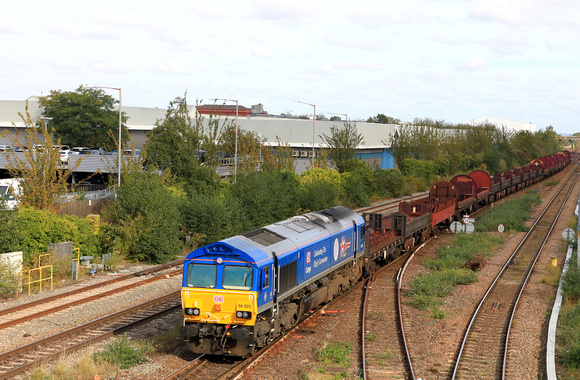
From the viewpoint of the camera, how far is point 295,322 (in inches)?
696

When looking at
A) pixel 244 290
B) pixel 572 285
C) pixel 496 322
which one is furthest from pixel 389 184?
pixel 244 290

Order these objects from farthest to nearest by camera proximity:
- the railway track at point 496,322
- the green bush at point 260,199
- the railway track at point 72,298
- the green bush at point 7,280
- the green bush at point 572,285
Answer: the green bush at point 260,199 < the green bush at point 572,285 < the green bush at point 7,280 < the railway track at point 72,298 < the railway track at point 496,322

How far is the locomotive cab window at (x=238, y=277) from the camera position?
14.3 meters

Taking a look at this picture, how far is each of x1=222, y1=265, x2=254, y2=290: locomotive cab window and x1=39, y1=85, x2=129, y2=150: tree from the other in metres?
54.3

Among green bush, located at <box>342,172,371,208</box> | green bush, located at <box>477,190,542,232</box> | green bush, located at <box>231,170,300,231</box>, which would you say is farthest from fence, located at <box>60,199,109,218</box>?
green bush, located at <box>477,190,542,232</box>

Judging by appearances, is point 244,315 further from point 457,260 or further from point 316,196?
point 316,196

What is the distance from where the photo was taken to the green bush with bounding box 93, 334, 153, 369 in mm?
14516

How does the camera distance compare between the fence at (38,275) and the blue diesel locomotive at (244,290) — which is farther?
the fence at (38,275)

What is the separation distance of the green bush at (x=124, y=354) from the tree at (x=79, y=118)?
52980mm

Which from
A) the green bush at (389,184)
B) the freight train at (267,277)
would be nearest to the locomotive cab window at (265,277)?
the freight train at (267,277)

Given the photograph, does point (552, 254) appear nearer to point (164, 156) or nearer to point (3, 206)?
point (164, 156)

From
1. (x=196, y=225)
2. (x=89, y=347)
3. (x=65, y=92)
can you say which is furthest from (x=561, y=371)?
(x=65, y=92)

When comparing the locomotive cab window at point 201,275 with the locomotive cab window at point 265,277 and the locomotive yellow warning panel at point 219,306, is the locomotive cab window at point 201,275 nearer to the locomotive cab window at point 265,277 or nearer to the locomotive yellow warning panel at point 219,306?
the locomotive yellow warning panel at point 219,306

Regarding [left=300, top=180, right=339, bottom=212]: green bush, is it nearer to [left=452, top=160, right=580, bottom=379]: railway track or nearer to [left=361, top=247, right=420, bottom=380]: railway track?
[left=452, top=160, right=580, bottom=379]: railway track
